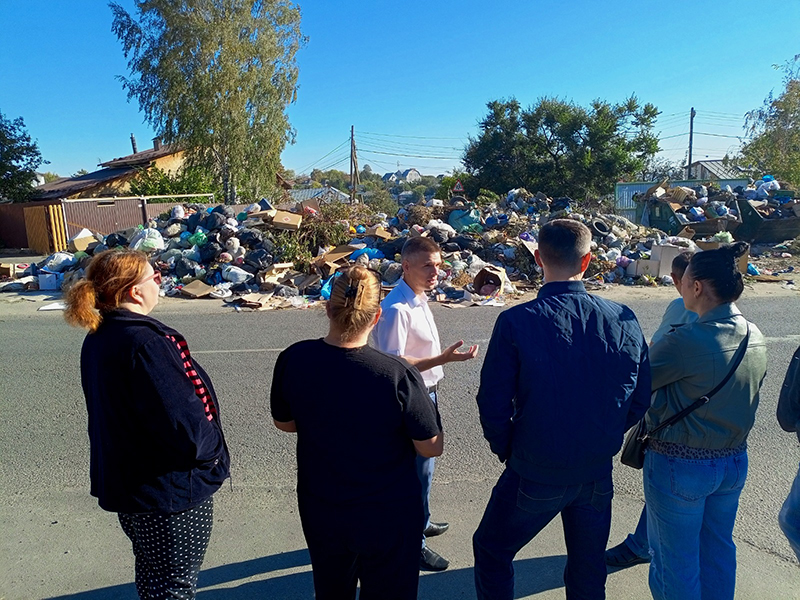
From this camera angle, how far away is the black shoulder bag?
200 centimetres

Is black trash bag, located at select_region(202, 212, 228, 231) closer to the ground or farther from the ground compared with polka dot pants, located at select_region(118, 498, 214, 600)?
farther from the ground

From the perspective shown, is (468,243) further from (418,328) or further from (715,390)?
(715,390)

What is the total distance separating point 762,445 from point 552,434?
3199 millimetres

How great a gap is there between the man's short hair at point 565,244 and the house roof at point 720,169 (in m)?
35.1

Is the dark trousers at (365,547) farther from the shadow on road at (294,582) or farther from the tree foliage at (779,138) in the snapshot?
the tree foliage at (779,138)

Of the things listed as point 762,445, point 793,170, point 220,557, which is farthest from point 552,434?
point 793,170

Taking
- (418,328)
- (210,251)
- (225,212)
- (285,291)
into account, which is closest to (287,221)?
(210,251)

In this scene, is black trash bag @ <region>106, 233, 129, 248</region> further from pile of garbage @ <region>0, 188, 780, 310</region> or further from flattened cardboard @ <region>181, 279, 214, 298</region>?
flattened cardboard @ <region>181, 279, 214, 298</region>

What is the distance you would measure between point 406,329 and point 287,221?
11117mm

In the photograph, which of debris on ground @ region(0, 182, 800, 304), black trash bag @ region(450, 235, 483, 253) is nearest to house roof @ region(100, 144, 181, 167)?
debris on ground @ region(0, 182, 800, 304)

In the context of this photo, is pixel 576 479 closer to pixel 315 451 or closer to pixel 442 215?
pixel 315 451

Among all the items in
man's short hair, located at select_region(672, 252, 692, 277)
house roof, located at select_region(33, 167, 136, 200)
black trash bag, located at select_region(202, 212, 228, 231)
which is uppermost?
house roof, located at select_region(33, 167, 136, 200)

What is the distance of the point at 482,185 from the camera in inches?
1046

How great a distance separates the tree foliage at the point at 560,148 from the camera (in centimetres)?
2491
